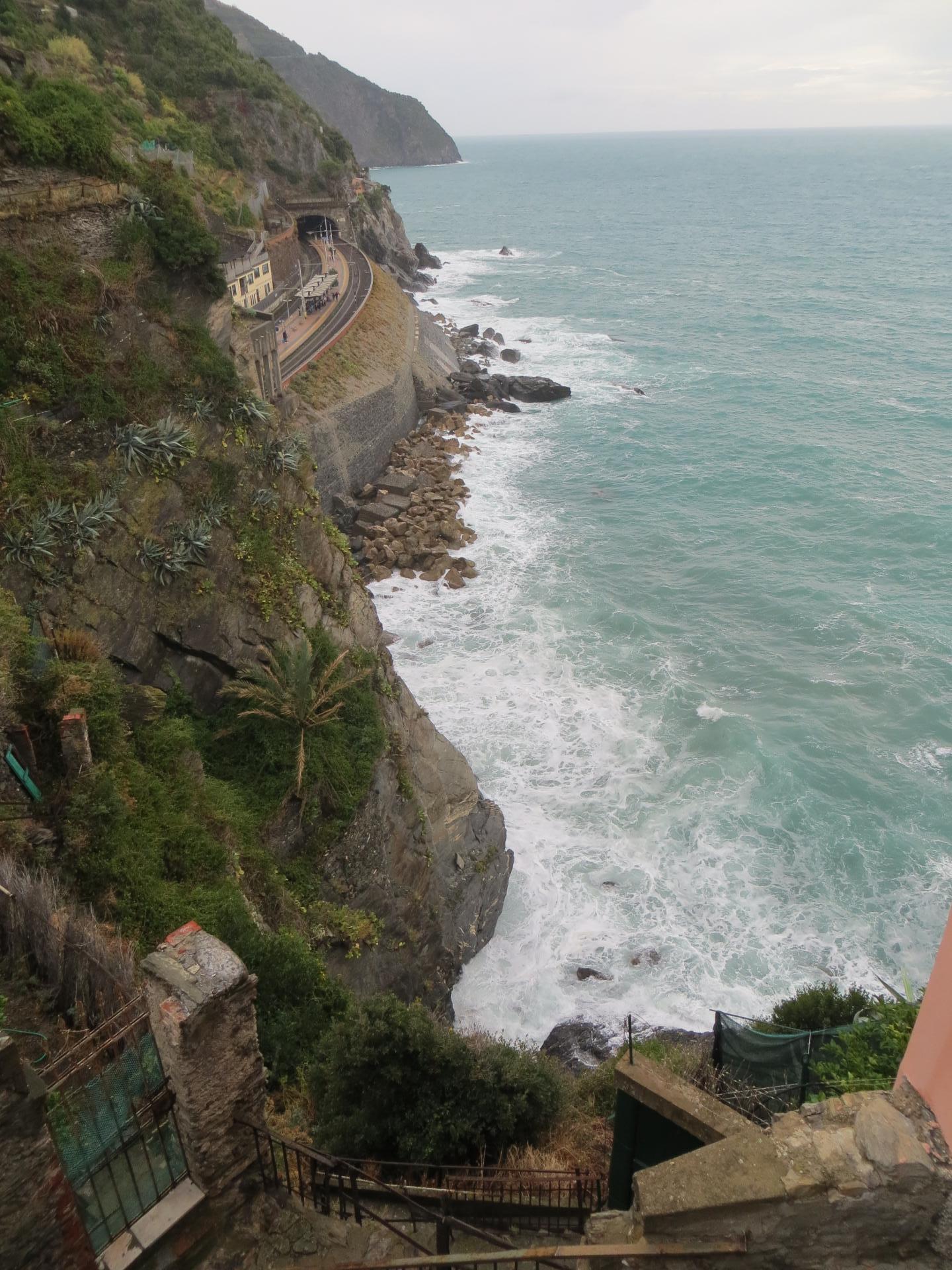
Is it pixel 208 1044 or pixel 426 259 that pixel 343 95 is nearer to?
pixel 426 259

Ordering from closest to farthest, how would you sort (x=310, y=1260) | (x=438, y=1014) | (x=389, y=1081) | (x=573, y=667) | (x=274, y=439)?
1. (x=310, y=1260)
2. (x=389, y=1081)
3. (x=438, y=1014)
4. (x=274, y=439)
5. (x=573, y=667)

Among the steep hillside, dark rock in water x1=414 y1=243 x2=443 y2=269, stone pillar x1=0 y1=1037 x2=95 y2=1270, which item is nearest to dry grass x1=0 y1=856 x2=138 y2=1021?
stone pillar x1=0 y1=1037 x2=95 y2=1270

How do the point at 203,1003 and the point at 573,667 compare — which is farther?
the point at 573,667

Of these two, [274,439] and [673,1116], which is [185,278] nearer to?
[274,439]

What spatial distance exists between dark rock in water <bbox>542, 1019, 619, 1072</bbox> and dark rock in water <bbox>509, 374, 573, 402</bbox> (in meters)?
38.7

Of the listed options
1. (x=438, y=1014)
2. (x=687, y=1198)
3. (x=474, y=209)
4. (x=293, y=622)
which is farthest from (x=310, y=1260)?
(x=474, y=209)

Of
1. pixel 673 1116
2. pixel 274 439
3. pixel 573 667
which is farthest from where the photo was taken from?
pixel 573 667

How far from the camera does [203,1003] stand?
241 inches

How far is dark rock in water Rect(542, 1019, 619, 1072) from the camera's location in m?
14.8

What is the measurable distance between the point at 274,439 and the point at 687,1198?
44.4 ft

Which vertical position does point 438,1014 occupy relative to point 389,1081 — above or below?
below

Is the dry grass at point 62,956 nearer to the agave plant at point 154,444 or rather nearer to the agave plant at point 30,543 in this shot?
the agave plant at point 30,543

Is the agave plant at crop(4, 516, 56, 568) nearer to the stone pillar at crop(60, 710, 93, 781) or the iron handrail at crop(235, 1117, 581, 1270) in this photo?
the stone pillar at crop(60, 710, 93, 781)

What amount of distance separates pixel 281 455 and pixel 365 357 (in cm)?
2429
